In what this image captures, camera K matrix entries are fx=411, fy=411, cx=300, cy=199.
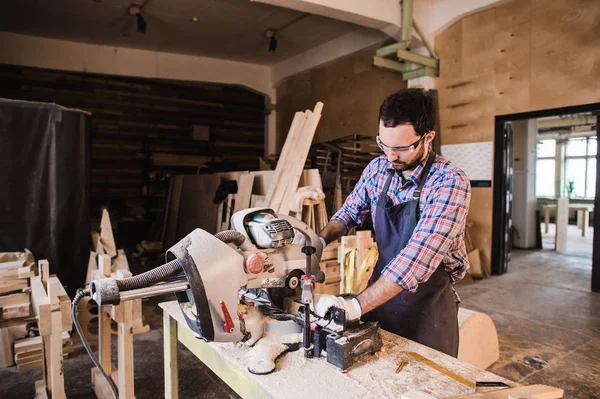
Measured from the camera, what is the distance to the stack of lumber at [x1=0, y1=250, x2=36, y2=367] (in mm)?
2445

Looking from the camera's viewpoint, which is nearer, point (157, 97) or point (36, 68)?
point (36, 68)

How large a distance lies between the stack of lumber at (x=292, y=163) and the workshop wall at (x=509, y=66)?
2.22m

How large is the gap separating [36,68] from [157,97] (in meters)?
1.93

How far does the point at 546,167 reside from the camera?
44.7ft

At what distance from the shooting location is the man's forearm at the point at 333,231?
1.76 meters

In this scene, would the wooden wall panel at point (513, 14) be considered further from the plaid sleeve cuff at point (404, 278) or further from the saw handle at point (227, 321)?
the saw handle at point (227, 321)

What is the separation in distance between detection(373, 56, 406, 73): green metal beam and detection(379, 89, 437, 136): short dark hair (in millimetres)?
4096

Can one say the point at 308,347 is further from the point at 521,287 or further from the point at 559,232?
the point at 559,232

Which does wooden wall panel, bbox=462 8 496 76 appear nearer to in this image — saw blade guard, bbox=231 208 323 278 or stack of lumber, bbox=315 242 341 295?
stack of lumber, bbox=315 242 341 295

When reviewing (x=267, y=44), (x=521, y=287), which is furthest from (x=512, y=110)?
(x=267, y=44)

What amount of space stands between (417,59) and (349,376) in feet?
16.1

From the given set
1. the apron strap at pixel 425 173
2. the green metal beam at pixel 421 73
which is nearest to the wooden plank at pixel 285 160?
the green metal beam at pixel 421 73

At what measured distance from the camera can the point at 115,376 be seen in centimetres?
238

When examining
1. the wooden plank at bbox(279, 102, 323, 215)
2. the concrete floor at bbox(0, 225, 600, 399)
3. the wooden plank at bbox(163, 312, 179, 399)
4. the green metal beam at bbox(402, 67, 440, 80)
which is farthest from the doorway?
the wooden plank at bbox(163, 312, 179, 399)
